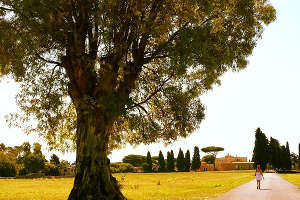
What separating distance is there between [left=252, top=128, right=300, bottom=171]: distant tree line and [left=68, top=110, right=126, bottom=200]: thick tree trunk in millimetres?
73527

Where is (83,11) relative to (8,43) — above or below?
above

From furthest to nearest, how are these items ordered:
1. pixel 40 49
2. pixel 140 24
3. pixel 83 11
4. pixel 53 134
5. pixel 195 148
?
pixel 195 148
pixel 53 134
pixel 40 49
pixel 83 11
pixel 140 24

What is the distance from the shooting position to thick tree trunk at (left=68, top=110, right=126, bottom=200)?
48.3 ft

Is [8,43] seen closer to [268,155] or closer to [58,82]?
[58,82]

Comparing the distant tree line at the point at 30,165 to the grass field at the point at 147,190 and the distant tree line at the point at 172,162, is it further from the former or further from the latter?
the grass field at the point at 147,190

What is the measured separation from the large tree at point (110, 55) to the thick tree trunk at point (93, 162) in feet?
0.16

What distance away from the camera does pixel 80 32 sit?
15.7 meters

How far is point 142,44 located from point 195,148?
320 feet

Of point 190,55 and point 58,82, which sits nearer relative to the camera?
point 190,55

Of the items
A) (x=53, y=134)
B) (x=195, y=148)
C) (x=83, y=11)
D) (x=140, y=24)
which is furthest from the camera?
(x=195, y=148)

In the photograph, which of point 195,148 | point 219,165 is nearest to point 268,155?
point 195,148

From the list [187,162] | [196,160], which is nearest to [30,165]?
[187,162]

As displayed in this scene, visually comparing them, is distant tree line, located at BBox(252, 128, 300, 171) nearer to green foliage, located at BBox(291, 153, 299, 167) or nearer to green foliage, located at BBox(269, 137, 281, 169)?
green foliage, located at BBox(269, 137, 281, 169)

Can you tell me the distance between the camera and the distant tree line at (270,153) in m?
81.8
